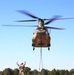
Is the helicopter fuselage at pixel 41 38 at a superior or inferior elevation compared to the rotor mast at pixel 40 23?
inferior

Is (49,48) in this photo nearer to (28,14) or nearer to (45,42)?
(45,42)

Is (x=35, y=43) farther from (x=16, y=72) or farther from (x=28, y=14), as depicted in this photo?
(x=16, y=72)

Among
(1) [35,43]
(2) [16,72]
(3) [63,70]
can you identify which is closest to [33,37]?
(1) [35,43]

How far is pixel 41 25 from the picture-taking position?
137 ft

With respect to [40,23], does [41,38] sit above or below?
below

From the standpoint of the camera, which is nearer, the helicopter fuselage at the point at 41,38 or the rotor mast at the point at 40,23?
the helicopter fuselage at the point at 41,38

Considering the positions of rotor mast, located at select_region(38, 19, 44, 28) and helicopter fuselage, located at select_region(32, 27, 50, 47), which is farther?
rotor mast, located at select_region(38, 19, 44, 28)

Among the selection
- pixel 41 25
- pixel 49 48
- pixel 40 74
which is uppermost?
pixel 41 25

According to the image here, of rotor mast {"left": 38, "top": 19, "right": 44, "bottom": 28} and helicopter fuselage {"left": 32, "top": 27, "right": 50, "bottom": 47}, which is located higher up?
rotor mast {"left": 38, "top": 19, "right": 44, "bottom": 28}

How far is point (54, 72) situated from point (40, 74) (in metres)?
6.93

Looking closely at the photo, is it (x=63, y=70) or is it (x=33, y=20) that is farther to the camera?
(x=63, y=70)

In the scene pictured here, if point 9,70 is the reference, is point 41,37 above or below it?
above

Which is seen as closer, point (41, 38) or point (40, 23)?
point (41, 38)

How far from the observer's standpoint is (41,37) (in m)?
40.4
